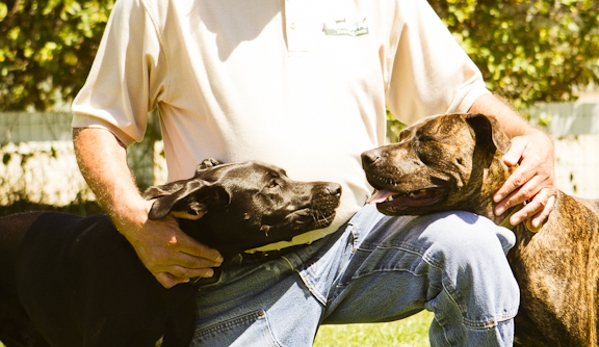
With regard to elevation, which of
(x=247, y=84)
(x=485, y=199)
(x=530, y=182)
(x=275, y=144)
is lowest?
(x=485, y=199)

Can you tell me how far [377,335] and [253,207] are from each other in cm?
199

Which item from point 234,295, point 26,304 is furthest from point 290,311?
point 26,304

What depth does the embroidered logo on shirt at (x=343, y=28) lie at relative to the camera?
10.7 ft

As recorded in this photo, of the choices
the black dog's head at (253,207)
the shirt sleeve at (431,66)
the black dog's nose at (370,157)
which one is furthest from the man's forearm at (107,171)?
the shirt sleeve at (431,66)

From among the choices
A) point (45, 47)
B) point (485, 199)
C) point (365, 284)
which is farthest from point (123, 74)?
point (45, 47)

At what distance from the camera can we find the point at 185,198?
2852 millimetres

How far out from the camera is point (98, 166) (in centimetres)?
304

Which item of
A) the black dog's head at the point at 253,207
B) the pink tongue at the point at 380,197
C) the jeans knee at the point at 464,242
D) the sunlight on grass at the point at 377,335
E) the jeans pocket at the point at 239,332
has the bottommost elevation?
the sunlight on grass at the point at 377,335

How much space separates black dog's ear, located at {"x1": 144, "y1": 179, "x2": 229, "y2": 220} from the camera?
2760 millimetres

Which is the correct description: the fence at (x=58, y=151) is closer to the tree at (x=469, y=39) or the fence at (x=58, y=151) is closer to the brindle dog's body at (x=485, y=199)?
the tree at (x=469, y=39)

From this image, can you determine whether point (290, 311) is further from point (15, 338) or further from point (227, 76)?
point (15, 338)

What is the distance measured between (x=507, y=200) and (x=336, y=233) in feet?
2.37

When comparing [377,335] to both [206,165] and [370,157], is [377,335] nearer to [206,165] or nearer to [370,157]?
[370,157]

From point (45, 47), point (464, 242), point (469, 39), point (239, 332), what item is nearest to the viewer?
point (464, 242)
